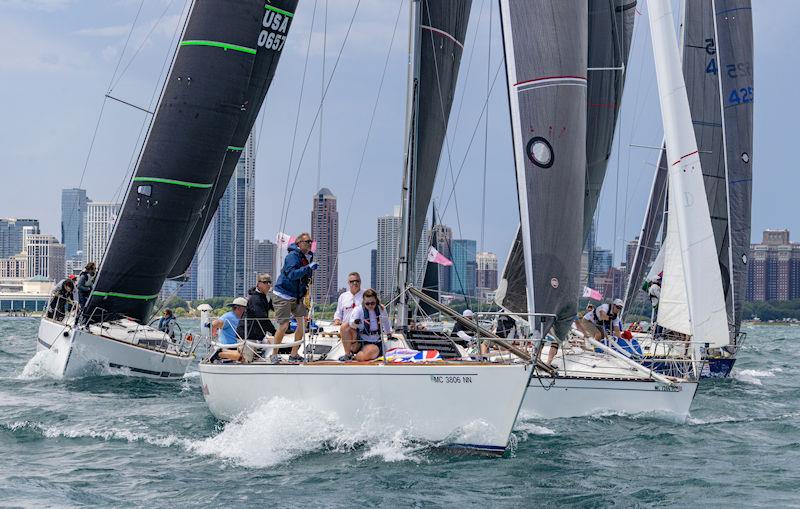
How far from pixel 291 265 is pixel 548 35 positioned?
4334mm

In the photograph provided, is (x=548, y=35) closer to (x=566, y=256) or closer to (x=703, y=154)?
(x=566, y=256)

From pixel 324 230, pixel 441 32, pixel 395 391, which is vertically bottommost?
pixel 395 391

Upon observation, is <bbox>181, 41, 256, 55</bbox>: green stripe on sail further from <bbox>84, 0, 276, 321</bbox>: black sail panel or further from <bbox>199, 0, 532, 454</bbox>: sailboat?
<bbox>199, 0, 532, 454</bbox>: sailboat

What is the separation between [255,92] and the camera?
23453 millimetres

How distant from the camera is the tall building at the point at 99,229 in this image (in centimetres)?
2144

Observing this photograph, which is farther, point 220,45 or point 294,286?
point 220,45

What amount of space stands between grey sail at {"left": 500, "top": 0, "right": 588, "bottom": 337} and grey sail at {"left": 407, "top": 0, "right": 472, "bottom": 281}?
2348 mm

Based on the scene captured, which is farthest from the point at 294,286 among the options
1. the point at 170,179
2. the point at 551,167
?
the point at 170,179

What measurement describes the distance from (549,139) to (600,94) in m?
9.85

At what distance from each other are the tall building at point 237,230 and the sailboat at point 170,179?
431 centimetres

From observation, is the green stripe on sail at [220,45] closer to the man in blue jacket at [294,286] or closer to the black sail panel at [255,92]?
the black sail panel at [255,92]

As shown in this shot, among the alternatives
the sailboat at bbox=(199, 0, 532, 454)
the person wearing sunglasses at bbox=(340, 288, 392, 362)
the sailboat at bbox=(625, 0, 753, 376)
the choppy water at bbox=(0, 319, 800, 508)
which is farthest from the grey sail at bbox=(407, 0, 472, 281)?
the sailboat at bbox=(625, 0, 753, 376)

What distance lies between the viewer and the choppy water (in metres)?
9.77

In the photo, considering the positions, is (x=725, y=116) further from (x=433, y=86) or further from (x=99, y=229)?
(x=99, y=229)
